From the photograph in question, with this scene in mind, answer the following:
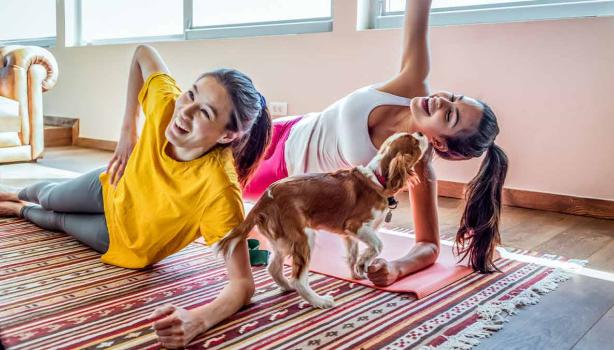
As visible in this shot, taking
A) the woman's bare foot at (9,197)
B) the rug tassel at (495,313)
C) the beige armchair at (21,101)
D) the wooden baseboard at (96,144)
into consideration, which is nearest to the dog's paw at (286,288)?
the rug tassel at (495,313)

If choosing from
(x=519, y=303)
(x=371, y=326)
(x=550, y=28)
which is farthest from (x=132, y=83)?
(x=550, y=28)

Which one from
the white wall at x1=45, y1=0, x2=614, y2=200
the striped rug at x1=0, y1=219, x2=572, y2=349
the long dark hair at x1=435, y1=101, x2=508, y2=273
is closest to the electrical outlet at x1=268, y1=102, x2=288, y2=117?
the white wall at x1=45, y1=0, x2=614, y2=200

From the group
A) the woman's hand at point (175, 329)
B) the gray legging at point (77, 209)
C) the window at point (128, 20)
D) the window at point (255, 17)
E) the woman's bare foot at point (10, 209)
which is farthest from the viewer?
the window at point (128, 20)

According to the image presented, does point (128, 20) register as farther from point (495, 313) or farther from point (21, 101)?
point (495, 313)

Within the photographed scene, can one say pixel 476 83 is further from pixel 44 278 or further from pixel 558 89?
pixel 44 278

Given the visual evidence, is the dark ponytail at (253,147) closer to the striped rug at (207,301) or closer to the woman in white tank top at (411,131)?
the woman in white tank top at (411,131)

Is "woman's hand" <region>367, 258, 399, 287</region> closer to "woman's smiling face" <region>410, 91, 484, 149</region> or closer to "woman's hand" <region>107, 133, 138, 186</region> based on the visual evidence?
"woman's smiling face" <region>410, 91, 484, 149</region>

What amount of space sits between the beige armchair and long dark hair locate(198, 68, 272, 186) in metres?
2.79

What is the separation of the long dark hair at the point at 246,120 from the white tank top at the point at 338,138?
0.11 meters

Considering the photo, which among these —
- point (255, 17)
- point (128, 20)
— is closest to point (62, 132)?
→ point (128, 20)

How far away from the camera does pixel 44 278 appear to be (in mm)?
1621

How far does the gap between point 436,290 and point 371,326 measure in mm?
316

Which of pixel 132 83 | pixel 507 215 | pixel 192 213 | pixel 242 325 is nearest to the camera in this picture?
pixel 242 325

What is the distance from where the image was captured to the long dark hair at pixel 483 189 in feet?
4.52
